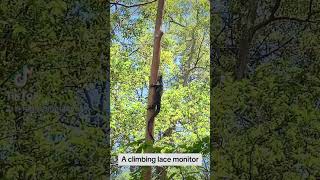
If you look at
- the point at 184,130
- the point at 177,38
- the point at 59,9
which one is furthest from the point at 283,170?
the point at 59,9

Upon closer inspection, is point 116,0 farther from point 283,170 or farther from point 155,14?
point 283,170

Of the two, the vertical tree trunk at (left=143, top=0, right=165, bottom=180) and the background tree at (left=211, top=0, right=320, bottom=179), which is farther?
the vertical tree trunk at (left=143, top=0, right=165, bottom=180)

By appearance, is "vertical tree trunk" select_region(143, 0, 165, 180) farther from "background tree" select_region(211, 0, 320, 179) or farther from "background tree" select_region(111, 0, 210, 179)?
"background tree" select_region(211, 0, 320, 179)

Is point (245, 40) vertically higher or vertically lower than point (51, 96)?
higher

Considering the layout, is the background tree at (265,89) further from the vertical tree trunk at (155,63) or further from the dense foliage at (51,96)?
the dense foliage at (51,96)

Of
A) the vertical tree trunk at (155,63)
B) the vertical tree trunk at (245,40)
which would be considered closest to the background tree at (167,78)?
the vertical tree trunk at (155,63)

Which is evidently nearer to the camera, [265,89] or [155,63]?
[265,89]

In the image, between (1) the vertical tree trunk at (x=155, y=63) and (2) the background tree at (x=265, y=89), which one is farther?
(1) the vertical tree trunk at (x=155, y=63)

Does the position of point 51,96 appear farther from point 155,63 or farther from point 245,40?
point 245,40

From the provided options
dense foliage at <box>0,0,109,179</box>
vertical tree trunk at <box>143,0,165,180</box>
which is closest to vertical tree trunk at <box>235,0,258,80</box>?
vertical tree trunk at <box>143,0,165,180</box>

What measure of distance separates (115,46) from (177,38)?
1.03 feet

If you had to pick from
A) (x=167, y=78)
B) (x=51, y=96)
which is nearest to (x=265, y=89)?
(x=167, y=78)

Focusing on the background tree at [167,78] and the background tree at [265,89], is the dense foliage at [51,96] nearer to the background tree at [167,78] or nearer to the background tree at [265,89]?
the background tree at [167,78]

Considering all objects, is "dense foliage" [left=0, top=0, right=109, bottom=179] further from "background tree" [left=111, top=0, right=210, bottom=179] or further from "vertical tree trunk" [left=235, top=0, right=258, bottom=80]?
"vertical tree trunk" [left=235, top=0, right=258, bottom=80]
